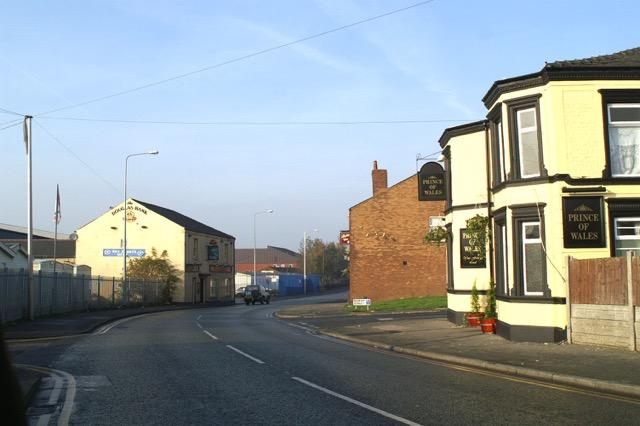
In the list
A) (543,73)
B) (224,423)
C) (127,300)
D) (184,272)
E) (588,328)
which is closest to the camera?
(224,423)

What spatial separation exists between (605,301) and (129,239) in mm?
48280

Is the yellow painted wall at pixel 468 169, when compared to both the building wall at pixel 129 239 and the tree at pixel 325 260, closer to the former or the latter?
the building wall at pixel 129 239

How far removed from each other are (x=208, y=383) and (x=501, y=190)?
442 inches

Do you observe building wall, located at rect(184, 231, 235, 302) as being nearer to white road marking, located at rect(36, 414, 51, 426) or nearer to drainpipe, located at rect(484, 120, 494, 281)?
drainpipe, located at rect(484, 120, 494, 281)

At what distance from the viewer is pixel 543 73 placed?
1683cm

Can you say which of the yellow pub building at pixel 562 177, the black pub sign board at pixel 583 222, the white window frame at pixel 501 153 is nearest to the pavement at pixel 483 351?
the yellow pub building at pixel 562 177

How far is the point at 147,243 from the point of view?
183ft

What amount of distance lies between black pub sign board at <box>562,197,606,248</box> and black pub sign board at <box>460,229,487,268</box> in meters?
5.61

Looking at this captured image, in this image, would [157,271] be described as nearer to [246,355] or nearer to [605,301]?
[246,355]

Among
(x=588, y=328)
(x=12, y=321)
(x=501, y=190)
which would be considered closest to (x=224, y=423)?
(x=588, y=328)

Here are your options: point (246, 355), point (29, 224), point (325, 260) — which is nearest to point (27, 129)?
point (29, 224)

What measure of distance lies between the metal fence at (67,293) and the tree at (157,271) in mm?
910

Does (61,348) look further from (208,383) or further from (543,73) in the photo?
(543,73)

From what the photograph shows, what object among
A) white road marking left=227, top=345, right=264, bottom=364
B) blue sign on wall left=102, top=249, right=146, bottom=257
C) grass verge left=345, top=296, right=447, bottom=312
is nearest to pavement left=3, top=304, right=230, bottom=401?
white road marking left=227, top=345, right=264, bottom=364
